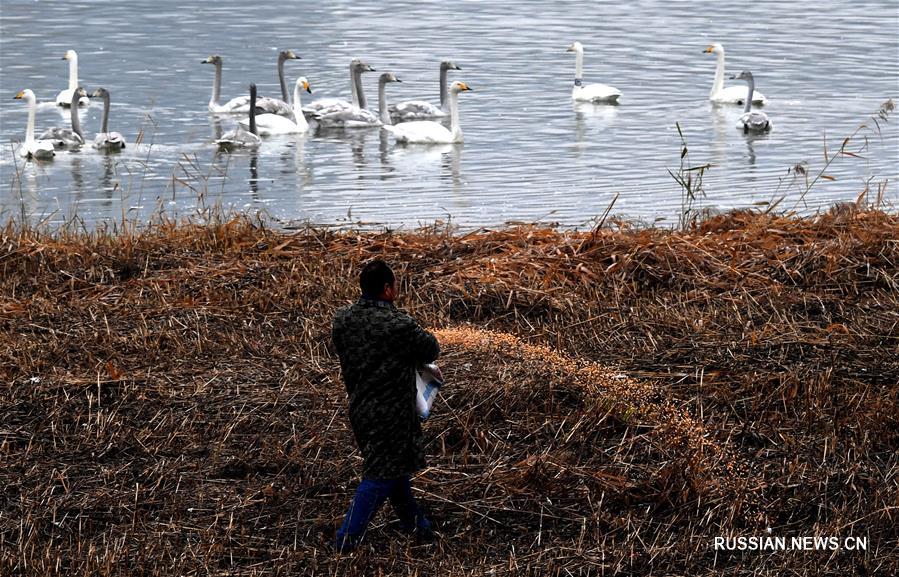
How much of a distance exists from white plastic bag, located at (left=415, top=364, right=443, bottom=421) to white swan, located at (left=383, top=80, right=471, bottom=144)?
13623 mm

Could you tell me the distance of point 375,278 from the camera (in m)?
5.13

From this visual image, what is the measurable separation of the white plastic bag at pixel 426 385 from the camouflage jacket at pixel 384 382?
3cm

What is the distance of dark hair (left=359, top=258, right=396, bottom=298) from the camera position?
16.8 feet

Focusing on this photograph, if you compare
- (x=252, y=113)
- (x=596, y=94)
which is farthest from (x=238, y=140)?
(x=596, y=94)

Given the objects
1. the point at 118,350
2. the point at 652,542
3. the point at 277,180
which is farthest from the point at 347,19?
the point at 652,542

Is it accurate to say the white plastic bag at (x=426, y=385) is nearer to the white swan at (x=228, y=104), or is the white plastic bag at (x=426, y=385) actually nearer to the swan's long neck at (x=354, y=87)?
the white swan at (x=228, y=104)

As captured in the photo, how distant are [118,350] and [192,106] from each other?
51.3 ft

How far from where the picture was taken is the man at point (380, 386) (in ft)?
16.7

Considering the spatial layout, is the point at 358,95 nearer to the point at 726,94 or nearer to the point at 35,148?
the point at 726,94

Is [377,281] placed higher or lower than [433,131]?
higher

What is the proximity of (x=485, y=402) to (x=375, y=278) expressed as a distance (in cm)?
146

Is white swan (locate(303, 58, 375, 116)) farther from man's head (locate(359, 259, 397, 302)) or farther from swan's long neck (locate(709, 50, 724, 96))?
man's head (locate(359, 259, 397, 302))

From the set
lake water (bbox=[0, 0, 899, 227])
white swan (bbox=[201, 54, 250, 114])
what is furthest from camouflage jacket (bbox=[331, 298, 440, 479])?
white swan (bbox=[201, 54, 250, 114])

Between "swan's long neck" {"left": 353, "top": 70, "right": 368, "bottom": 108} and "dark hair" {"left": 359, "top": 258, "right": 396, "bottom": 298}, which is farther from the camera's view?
"swan's long neck" {"left": 353, "top": 70, "right": 368, "bottom": 108}
